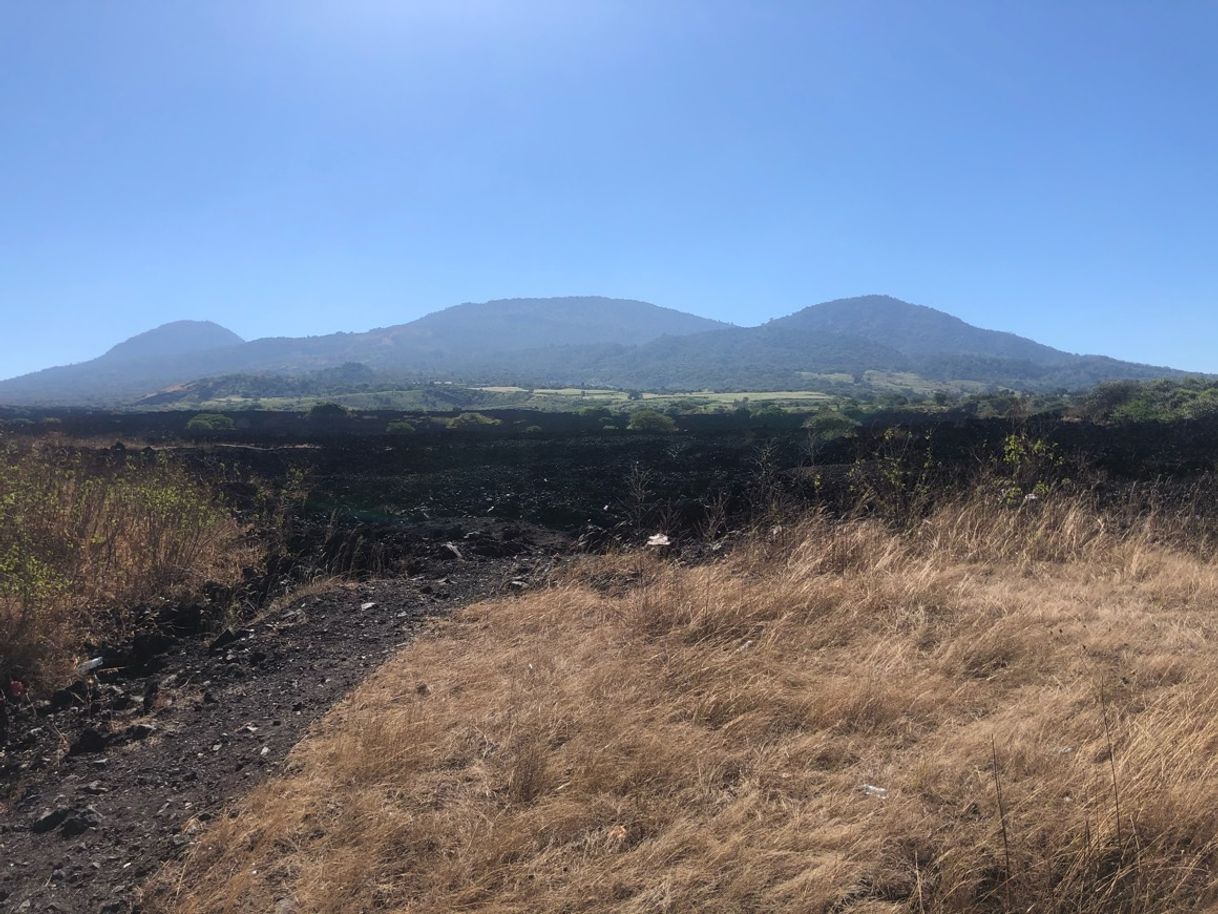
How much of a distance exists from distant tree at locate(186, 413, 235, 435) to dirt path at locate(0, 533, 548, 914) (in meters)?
31.0

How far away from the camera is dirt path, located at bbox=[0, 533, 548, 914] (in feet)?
8.82

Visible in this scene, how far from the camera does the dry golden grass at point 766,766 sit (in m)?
2.32

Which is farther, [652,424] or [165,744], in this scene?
[652,424]

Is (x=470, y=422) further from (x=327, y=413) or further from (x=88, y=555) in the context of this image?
(x=88, y=555)

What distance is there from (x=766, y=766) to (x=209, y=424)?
38.9 m

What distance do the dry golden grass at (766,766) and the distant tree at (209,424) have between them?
3299 centimetres

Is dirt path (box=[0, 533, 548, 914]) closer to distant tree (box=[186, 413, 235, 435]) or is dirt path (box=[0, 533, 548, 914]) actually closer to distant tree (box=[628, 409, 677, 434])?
distant tree (box=[628, 409, 677, 434])

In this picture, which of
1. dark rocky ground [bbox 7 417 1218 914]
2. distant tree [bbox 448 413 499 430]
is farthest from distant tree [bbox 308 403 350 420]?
dark rocky ground [bbox 7 417 1218 914]

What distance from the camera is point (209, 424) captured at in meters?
35.9

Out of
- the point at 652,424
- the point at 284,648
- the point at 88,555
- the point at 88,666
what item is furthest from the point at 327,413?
the point at 284,648

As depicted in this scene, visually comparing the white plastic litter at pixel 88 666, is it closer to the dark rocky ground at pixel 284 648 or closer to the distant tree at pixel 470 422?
the dark rocky ground at pixel 284 648

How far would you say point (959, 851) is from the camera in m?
2.35

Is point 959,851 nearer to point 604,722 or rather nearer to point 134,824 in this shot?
point 604,722

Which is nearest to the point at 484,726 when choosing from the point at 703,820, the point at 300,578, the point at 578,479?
the point at 703,820
